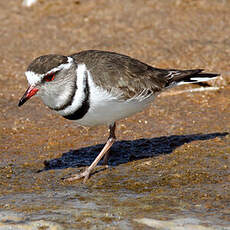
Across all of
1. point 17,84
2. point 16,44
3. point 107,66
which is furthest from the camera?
point 16,44

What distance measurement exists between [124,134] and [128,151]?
0.56m

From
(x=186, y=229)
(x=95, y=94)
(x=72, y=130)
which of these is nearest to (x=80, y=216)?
(x=186, y=229)

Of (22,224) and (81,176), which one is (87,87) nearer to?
(81,176)

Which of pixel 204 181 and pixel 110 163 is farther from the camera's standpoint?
pixel 110 163

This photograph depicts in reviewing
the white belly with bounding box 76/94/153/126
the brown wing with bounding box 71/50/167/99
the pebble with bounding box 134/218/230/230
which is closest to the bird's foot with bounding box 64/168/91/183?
the white belly with bounding box 76/94/153/126

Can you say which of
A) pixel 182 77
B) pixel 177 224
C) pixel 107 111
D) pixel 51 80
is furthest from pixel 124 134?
pixel 177 224

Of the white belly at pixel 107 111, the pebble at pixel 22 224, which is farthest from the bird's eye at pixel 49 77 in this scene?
the pebble at pixel 22 224

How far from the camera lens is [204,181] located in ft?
18.6

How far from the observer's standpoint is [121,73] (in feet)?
19.9

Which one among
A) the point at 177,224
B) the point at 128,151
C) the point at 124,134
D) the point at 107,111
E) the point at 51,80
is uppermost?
the point at 51,80

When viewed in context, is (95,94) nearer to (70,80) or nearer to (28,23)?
(70,80)

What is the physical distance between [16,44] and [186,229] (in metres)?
6.64

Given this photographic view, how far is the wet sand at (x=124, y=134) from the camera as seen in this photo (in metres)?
4.94

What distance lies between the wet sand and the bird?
0.57 m
